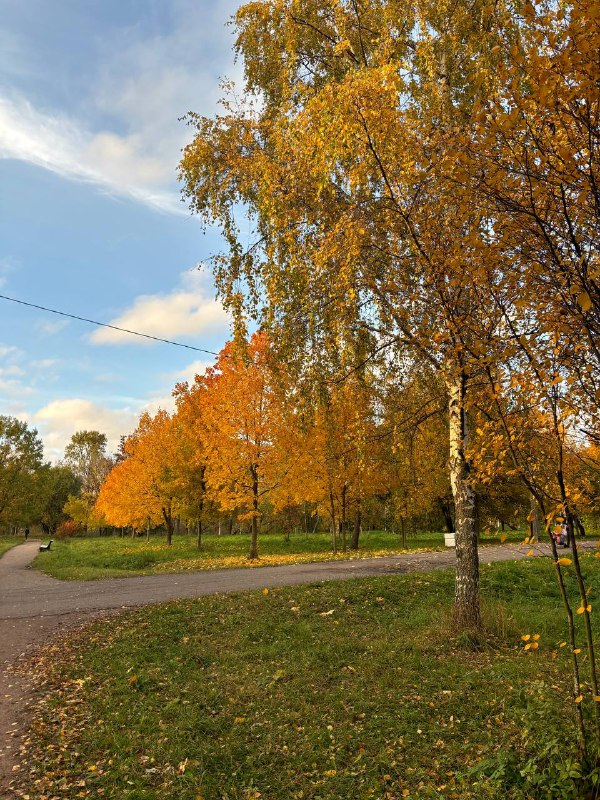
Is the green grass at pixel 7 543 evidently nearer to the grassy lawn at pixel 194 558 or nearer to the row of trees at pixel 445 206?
the grassy lawn at pixel 194 558

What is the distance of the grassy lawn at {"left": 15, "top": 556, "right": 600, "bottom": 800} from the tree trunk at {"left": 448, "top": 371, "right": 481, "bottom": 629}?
31 cm

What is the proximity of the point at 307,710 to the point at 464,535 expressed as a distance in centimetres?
341

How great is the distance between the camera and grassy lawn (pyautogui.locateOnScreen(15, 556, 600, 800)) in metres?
3.83

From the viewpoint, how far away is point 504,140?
2.59m

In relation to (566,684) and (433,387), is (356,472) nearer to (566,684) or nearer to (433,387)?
(433,387)

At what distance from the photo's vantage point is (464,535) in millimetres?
7297

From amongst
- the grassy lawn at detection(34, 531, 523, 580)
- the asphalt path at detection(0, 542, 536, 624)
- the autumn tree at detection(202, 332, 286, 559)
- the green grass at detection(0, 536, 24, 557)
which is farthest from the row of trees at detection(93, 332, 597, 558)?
the green grass at detection(0, 536, 24, 557)

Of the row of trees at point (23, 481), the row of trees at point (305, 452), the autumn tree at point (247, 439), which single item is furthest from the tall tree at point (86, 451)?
the autumn tree at point (247, 439)

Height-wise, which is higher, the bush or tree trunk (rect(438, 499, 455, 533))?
tree trunk (rect(438, 499, 455, 533))

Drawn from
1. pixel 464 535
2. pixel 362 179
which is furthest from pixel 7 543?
pixel 362 179

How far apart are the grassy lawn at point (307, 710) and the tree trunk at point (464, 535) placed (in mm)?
308

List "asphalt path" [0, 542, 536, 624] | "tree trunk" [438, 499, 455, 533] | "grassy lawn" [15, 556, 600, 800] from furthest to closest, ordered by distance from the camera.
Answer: "tree trunk" [438, 499, 455, 533] < "asphalt path" [0, 542, 536, 624] < "grassy lawn" [15, 556, 600, 800]

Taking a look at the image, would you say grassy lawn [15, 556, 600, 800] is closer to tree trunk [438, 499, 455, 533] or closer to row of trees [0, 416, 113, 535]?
tree trunk [438, 499, 455, 533]

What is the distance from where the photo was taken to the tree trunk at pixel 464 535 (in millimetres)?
7125
